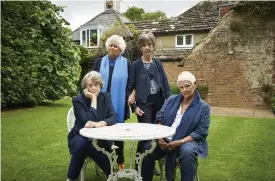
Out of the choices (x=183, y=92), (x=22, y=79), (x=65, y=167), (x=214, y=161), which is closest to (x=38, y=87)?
(x=22, y=79)

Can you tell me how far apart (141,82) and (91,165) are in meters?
1.85

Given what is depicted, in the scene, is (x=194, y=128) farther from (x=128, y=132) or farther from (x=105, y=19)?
(x=105, y=19)

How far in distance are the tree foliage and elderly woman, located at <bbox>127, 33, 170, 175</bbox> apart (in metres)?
7.35

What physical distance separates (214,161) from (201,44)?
33.6ft

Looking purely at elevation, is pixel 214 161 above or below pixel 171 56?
below

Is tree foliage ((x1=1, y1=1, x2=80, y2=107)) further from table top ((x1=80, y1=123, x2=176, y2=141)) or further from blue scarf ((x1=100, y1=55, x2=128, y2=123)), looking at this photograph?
table top ((x1=80, y1=123, x2=176, y2=141))

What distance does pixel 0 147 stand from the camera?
5.93 metres

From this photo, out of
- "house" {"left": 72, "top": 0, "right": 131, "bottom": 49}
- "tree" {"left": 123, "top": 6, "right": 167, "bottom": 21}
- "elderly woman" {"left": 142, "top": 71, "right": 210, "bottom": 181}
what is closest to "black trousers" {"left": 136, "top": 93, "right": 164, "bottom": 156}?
"elderly woman" {"left": 142, "top": 71, "right": 210, "bottom": 181}

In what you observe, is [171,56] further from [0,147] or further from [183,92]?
[183,92]

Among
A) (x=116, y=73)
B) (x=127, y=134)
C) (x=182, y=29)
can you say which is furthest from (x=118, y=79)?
(x=182, y=29)

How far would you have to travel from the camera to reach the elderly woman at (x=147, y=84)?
4102 millimetres

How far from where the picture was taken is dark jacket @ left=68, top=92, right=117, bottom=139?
3627 mm

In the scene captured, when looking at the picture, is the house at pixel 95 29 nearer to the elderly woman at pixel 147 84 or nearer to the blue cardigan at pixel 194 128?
the elderly woman at pixel 147 84

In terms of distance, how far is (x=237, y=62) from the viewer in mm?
14094
